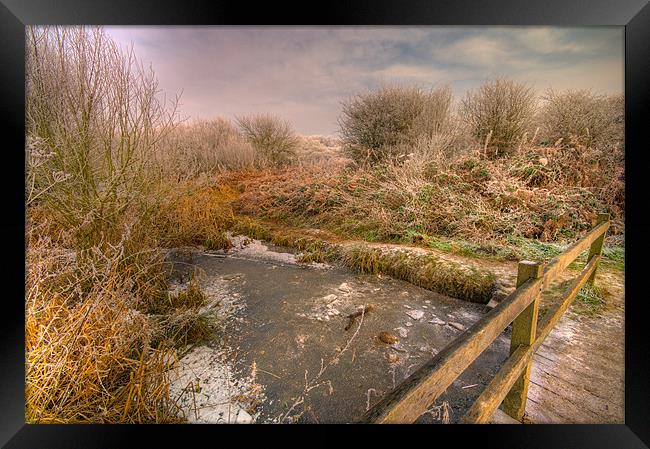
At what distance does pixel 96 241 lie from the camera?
2.46m

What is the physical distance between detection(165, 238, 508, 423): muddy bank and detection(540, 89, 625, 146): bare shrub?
5.13ft

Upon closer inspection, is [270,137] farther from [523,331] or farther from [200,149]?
[523,331]

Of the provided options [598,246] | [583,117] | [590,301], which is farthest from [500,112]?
[590,301]

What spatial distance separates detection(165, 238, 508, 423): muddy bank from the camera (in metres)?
1.88

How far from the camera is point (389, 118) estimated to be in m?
3.71

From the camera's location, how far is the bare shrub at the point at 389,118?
2.93m

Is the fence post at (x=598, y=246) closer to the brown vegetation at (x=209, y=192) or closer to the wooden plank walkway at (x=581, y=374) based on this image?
the brown vegetation at (x=209, y=192)

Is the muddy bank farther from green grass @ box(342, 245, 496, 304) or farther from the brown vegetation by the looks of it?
the brown vegetation

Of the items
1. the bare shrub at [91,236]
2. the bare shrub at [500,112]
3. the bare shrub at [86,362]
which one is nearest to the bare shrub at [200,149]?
the bare shrub at [91,236]

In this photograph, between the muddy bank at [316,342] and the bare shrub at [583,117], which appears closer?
the muddy bank at [316,342]

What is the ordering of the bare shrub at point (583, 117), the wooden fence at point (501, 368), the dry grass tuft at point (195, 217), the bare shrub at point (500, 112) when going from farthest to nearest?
the dry grass tuft at point (195, 217) < the bare shrub at point (500, 112) < the bare shrub at point (583, 117) < the wooden fence at point (501, 368)

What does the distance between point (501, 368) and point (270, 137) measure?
259cm
